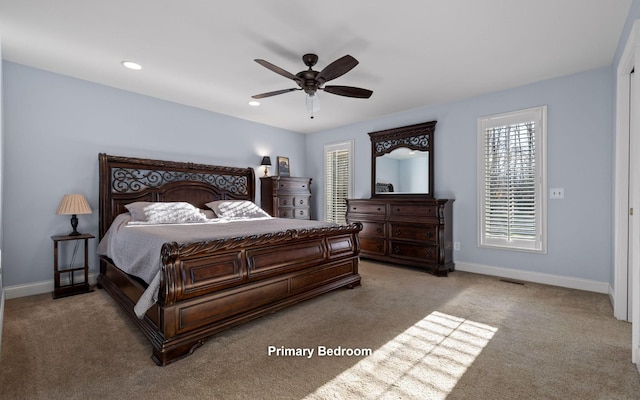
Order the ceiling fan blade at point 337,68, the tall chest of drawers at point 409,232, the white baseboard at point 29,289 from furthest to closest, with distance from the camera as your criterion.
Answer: the tall chest of drawers at point 409,232 < the white baseboard at point 29,289 < the ceiling fan blade at point 337,68

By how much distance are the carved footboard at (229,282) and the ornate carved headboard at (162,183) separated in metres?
2.14

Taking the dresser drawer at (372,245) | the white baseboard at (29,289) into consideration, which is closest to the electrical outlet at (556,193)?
the dresser drawer at (372,245)

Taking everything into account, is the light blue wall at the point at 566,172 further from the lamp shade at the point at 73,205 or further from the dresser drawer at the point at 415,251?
the lamp shade at the point at 73,205

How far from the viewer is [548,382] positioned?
1736 mm

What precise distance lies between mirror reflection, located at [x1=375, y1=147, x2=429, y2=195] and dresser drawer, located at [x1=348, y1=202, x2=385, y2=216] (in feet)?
1.52

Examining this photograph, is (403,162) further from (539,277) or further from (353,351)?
(353,351)

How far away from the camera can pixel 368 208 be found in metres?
4.89

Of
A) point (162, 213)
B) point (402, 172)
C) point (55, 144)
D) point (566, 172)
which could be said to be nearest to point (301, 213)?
point (402, 172)

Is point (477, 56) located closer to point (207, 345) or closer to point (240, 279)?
point (240, 279)

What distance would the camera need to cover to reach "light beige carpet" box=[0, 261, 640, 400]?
168 cm

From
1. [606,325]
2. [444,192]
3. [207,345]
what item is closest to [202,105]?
[207,345]

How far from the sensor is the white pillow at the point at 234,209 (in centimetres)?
427

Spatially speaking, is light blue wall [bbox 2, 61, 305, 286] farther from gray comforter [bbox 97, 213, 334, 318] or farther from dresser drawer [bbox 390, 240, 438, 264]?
dresser drawer [bbox 390, 240, 438, 264]

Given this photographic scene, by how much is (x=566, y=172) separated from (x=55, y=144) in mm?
5959
